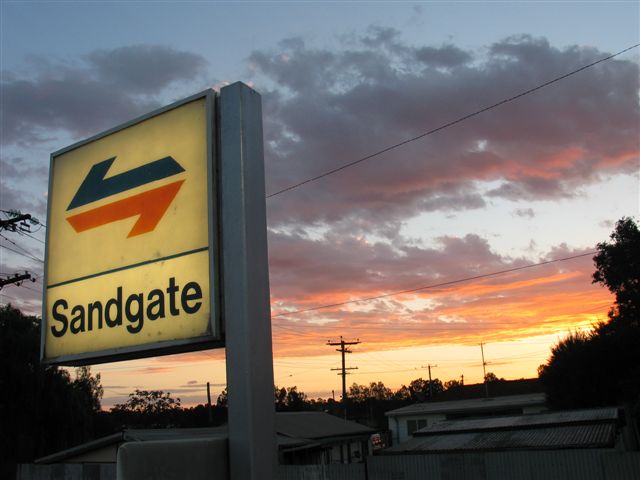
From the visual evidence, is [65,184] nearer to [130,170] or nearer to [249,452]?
[130,170]

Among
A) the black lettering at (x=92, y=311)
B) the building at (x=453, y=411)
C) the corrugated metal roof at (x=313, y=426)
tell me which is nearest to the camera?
the black lettering at (x=92, y=311)

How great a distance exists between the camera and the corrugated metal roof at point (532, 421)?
75.9 ft

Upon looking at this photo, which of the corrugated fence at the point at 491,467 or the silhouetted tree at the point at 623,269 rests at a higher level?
the silhouetted tree at the point at 623,269

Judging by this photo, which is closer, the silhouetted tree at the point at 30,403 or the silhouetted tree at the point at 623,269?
the silhouetted tree at the point at 30,403

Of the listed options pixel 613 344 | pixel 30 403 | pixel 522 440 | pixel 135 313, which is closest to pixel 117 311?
pixel 135 313

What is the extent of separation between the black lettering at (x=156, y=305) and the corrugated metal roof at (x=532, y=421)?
73.5ft

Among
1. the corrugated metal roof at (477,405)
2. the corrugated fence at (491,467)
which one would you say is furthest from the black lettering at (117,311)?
the corrugated metal roof at (477,405)

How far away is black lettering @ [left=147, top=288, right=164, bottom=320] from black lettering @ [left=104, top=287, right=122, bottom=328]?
180 mm

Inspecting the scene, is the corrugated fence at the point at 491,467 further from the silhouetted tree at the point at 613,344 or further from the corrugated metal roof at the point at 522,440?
the silhouetted tree at the point at 613,344

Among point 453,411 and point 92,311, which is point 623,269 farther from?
point 92,311

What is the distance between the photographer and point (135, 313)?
8.97ft

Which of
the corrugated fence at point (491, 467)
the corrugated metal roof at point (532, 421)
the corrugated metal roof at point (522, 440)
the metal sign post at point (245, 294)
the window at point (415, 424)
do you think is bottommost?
the window at point (415, 424)

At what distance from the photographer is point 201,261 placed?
2588 millimetres

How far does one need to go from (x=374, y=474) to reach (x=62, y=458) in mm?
15271
